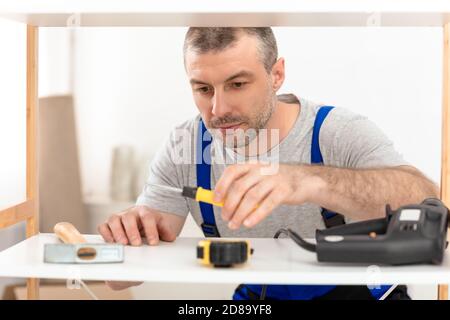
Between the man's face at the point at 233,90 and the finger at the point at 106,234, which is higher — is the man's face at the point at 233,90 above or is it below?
above

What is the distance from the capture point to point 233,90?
1456 mm

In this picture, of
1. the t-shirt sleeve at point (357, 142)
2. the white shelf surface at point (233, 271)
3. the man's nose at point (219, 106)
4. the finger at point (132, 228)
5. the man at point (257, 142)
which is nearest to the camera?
the white shelf surface at point (233, 271)

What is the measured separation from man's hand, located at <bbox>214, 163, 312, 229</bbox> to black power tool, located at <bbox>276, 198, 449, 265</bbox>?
0.08 meters

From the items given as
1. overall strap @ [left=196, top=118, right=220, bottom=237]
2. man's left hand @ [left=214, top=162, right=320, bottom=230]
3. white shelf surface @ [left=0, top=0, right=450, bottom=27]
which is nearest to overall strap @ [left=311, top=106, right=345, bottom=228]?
overall strap @ [left=196, top=118, right=220, bottom=237]

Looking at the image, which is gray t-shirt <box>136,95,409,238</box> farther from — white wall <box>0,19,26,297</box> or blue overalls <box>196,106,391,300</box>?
white wall <box>0,19,26,297</box>

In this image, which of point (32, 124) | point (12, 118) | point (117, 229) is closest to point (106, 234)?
point (117, 229)

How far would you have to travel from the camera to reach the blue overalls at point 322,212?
1.38 m

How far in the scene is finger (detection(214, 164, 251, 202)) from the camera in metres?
0.79

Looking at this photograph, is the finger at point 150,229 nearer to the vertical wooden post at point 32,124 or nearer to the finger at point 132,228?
the finger at point 132,228

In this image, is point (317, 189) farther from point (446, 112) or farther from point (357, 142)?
point (357, 142)

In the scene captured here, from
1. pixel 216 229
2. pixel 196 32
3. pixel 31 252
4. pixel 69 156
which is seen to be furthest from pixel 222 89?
pixel 69 156

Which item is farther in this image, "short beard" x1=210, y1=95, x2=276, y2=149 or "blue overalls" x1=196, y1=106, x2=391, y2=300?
"short beard" x1=210, y1=95, x2=276, y2=149
